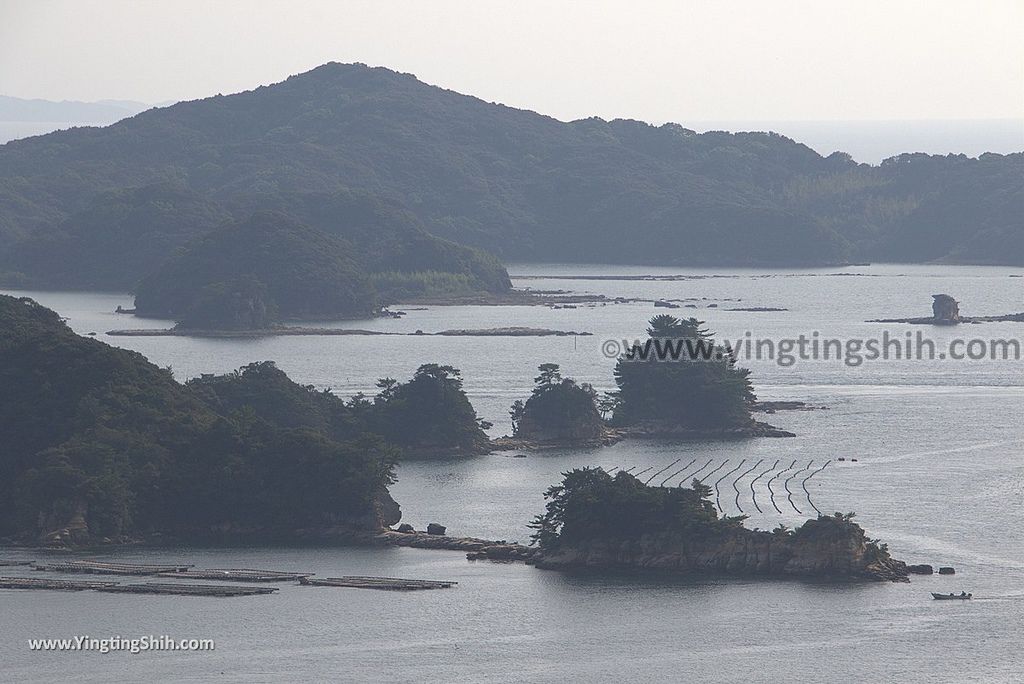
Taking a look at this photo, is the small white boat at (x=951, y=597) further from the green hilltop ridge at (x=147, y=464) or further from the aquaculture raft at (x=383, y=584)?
the green hilltop ridge at (x=147, y=464)

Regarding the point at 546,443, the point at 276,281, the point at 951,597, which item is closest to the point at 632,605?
the point at 951,597

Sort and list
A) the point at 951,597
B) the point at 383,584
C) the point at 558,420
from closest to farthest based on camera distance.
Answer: the point at 951,597 < the point at 383,584 < the point at 558,420

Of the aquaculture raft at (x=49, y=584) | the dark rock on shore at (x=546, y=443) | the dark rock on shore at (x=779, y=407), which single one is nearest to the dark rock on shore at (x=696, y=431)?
the dark rock on shore at (x=546, y=443)

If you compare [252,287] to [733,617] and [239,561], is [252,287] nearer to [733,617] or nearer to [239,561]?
[239,561]

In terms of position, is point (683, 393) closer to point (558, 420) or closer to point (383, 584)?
point (558, 420)

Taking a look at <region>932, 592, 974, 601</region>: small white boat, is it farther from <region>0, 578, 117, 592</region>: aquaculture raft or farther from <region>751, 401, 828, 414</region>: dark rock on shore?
<region>751, 401, 828, 414</region>: dark rock on shore

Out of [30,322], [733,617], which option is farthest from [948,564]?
[30,322]
